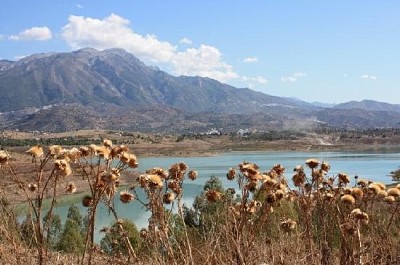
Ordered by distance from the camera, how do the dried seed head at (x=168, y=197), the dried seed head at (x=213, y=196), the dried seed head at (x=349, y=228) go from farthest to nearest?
the dried seed head at (x=213, y=196) < the dried seed head at (x=168, y=197) < the dried seed head at (x=349, y=228)

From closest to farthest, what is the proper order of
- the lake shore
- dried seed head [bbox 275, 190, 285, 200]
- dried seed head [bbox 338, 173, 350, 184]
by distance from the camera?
dried seed head [bbox 275, 190, 285, 200]
dried seed head [bbox 338, 173, 350, 184]
the lake shore

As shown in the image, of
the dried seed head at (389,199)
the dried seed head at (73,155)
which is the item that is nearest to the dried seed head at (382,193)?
the dried seed head at (389,199)

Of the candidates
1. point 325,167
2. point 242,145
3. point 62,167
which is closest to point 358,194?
point 325,167

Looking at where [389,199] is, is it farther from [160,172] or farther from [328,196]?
[160,172]

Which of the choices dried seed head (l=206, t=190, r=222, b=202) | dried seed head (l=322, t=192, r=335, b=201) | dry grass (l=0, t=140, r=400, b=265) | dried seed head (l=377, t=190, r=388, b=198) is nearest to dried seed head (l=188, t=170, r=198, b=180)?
dry grass (l=0, t=140, r=400, b=265)

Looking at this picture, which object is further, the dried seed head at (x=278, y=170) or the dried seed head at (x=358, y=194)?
the dried seed head at (x=278, y=170)

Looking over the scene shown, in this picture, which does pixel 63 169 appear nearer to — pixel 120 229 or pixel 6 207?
pixel 120 229

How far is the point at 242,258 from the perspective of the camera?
2248 millimetres

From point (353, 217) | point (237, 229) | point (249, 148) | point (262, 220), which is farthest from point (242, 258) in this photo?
point (249, 148)

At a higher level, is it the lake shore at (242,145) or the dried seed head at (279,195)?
the dried seed head at (279,195)

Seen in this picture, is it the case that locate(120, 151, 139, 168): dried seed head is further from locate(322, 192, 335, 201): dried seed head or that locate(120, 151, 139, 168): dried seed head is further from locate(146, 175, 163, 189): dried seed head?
locate(322, 192, 335, 201): dried seed head

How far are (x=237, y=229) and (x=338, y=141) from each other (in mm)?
152477

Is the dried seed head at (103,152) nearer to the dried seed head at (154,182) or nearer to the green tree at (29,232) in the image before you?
the dried seed head at (154,182)

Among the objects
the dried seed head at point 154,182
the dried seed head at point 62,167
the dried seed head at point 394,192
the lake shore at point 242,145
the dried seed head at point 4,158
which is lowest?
the lake shore at point 242,145
